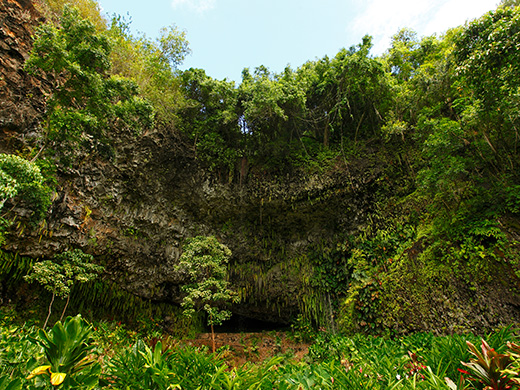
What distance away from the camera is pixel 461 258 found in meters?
5.33

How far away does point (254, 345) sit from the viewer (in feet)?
28.7

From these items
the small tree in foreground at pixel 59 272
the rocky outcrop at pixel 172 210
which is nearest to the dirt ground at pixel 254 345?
the rocky outcrop at pixel 172 210

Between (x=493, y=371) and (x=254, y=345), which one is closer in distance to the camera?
(x=493, y=371)

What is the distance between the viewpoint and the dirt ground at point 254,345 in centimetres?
805

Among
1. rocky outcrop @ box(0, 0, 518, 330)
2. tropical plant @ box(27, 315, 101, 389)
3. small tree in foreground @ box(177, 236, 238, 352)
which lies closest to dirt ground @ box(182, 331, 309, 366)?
rocky outcrop @ box(0, 0, 518, 330)

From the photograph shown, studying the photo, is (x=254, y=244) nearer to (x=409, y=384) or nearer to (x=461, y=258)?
(x=461, y=258)

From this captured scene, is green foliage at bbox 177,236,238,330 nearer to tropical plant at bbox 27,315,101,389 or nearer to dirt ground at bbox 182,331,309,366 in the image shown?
dirt ground at bbox 182,331,309,366

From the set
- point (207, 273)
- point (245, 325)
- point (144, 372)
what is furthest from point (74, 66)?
point (245, 325)

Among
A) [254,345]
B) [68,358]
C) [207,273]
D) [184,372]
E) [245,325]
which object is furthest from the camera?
[245,325]

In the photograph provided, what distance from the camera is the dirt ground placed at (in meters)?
8.05

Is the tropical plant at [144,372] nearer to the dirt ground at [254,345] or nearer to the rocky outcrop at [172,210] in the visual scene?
the rocky outcrop at [172,210]

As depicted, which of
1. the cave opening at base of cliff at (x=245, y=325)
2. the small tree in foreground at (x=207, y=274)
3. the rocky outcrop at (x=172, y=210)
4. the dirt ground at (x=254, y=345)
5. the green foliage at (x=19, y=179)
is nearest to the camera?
the green foliage at (x=19, y=179)

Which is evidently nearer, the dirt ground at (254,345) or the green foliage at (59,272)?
the green foliage at (59,272)

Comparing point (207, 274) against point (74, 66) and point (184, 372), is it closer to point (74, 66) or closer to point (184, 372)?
point (184, 372)
